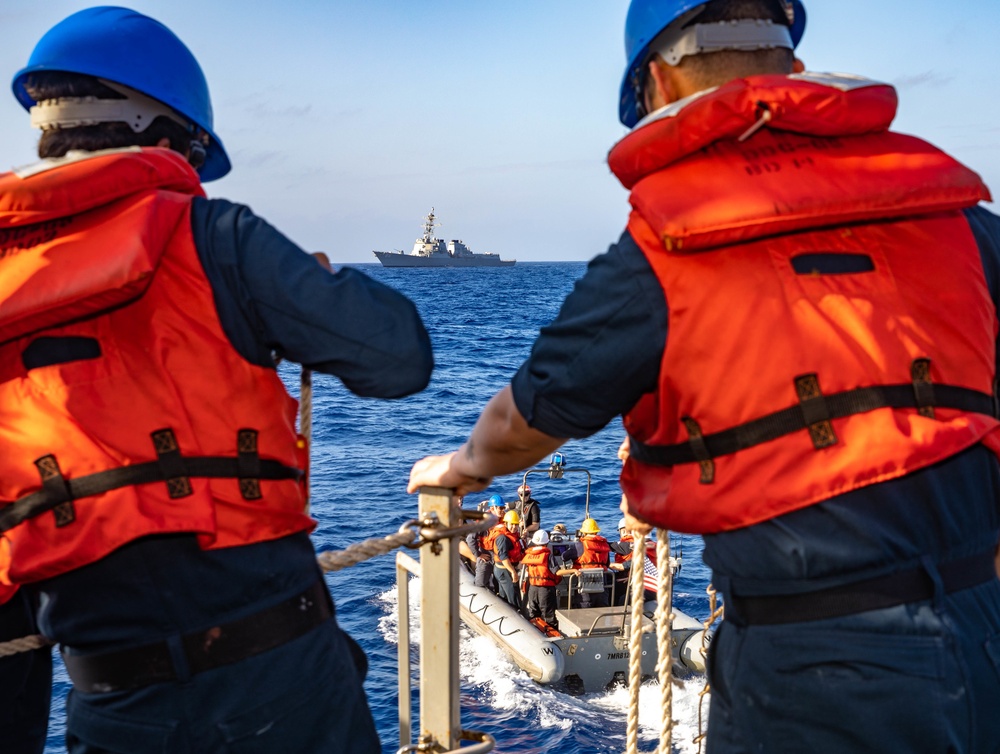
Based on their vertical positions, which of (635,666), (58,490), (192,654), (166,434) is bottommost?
(635,666)

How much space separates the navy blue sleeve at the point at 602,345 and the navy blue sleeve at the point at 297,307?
0.93 ft

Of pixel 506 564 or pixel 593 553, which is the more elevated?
pixel 593 553

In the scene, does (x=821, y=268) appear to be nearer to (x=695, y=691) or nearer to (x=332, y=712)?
(x=332, y=712)

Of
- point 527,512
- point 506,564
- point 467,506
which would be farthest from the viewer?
point 467,506

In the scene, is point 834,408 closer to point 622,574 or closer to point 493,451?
point 493,451

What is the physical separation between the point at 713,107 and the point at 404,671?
195cm

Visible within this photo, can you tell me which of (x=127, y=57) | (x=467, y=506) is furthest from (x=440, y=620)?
(x=467, y=506)

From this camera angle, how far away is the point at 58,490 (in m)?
2.07

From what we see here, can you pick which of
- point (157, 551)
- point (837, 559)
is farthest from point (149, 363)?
point (837, 559)

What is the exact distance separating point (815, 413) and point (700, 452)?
226mm

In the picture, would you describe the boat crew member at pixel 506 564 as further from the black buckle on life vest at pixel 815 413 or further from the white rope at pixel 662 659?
the black buckle on life vest at pixel 815 413

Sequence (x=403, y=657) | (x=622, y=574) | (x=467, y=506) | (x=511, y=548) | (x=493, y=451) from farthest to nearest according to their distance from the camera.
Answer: (x=467, y=506), (x=511, y=548), (x=622, y=574), (x=403, y=657), (x=493, y=451)

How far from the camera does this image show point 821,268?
2.00 meters

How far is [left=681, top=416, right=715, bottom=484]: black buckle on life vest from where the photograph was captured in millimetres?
2014
